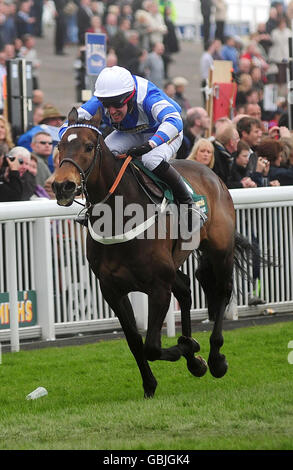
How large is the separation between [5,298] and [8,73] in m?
3.08

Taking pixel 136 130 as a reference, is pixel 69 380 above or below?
below

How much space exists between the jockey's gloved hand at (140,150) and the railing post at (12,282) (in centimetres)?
203

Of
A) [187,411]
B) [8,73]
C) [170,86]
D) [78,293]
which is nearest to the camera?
[187,411]

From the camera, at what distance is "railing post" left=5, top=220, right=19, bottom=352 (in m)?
8.10

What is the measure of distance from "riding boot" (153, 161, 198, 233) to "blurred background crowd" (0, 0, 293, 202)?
7.39 feet

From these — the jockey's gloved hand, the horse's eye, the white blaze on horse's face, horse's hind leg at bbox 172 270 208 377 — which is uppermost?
the white blaze on horse's face

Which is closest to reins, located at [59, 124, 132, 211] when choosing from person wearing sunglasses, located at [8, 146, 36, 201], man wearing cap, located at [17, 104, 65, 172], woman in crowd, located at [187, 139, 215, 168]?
person wearing sunglasses, located at [8, 146, 36, 201]

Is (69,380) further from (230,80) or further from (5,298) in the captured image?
(230,80)

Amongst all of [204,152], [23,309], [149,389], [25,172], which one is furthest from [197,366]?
[204,152]

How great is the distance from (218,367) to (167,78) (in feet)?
53.3

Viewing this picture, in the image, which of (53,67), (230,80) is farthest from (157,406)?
(53,67)

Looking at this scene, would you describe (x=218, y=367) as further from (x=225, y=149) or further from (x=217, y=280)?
(x=225, y=149)

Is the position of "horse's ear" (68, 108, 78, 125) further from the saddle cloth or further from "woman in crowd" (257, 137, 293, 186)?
"woman in crowd" (257, 137, 293, 186)

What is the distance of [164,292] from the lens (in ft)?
21.2
